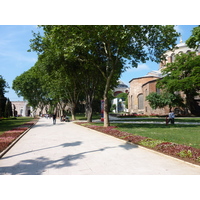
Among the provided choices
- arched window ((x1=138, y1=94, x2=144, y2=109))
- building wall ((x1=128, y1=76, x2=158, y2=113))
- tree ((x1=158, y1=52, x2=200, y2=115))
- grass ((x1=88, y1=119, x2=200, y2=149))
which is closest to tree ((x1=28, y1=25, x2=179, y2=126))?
grass ((x1=88, y1=119, x2=200, y2=149))

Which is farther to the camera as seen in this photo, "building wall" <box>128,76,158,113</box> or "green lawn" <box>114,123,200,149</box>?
"building wall" <box>128,76,158,113</box>

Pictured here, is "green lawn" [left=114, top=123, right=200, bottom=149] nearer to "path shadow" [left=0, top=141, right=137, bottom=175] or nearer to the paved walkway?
the paved walkway

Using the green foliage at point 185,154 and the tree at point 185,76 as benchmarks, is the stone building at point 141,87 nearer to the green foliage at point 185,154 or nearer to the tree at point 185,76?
the tree at point 185,76

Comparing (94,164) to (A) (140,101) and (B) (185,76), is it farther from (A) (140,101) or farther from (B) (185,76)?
(A) (140,101)

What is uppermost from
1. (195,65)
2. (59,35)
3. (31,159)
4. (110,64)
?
(195,65)

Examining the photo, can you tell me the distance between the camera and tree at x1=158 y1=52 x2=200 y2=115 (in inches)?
1409

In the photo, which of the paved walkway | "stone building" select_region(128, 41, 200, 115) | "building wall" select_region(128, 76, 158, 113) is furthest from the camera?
"building wall" select_region(128, 76, 158, 113)

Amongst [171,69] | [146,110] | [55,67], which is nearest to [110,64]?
[55,67]

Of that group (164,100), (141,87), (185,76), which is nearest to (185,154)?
(164,100)

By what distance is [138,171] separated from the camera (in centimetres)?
526

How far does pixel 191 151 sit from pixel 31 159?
5.77m

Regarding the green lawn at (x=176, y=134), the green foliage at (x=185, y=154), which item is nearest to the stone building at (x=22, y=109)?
the green lawn at (x=176, y=134)

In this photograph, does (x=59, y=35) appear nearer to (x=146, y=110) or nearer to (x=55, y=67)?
(x=55, y=67)

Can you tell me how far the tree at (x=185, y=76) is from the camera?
35781 mm
